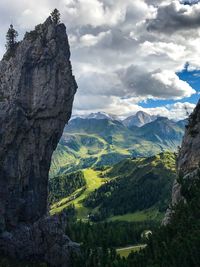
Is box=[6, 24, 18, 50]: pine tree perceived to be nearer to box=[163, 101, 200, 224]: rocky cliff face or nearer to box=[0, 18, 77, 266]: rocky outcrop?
box=[0, 18, 77, 266]: rocky outcrop

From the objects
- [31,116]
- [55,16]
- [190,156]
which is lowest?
[190,156]

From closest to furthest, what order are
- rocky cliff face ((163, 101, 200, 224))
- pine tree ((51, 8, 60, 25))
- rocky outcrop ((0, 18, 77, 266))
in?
rocky cliff face ((163, 101, 200, 224)) < rocky outcrop ((0, 18, 77, 266)) < pine tree ((51, 8, 60, 25))

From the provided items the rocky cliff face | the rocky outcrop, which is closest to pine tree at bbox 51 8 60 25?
the rocky outcrop

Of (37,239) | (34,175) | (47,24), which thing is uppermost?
(47,24)

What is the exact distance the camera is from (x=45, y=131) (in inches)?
6678

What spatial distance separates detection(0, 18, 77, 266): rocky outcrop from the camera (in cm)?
15225

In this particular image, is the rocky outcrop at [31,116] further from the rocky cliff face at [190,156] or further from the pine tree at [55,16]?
the rocky cliff face at [190,156]

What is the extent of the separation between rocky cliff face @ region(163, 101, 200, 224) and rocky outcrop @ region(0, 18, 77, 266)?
5351 cm

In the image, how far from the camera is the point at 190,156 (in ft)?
528

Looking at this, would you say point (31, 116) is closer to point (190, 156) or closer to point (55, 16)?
point (55, 16)

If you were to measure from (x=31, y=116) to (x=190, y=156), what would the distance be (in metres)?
67.2

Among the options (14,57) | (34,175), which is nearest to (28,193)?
(34,175)

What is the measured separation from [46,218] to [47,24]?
271 ft

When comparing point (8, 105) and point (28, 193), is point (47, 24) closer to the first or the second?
point (8, 105)
